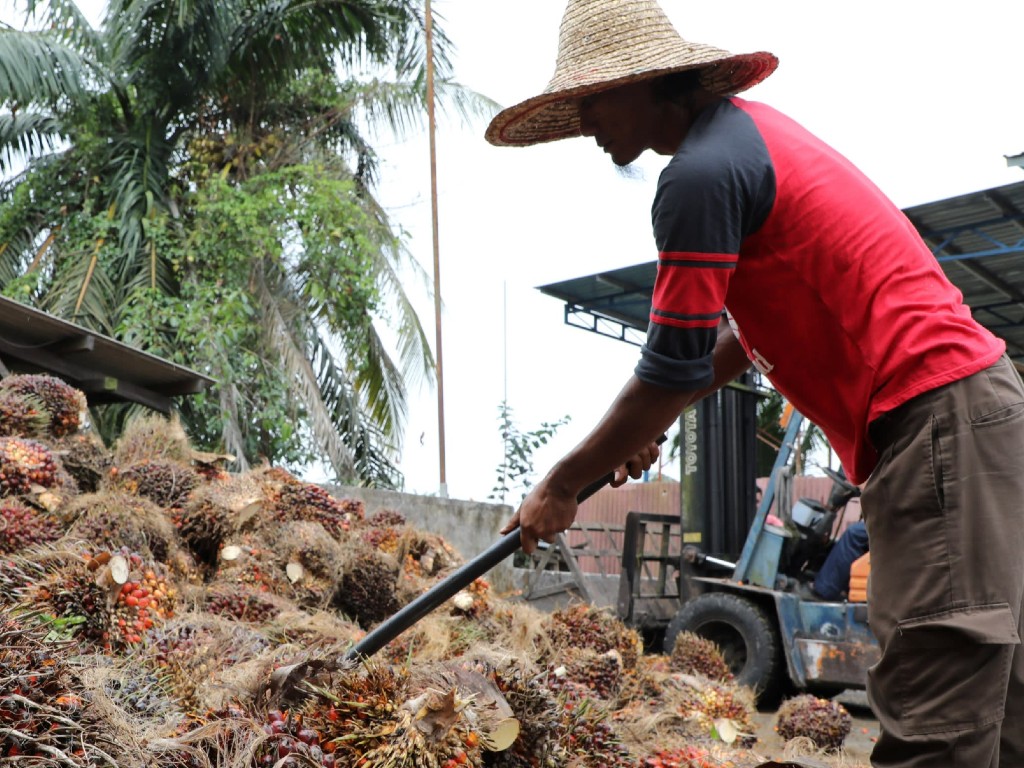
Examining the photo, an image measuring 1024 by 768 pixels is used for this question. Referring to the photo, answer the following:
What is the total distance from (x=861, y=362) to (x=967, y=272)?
11.9 meters

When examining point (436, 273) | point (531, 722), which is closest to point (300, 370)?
point (436, 273)

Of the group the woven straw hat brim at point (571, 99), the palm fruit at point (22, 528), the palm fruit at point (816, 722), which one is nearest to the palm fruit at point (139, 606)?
the palm fruit at point (22, 528)

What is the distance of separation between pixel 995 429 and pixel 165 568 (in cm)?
355

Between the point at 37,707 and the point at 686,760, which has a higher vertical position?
the point at 37,707

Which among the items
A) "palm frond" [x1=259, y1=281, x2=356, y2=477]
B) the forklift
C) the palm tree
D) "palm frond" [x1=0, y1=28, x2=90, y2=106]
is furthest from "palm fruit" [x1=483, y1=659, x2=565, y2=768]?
"palm frond" [x1=0, y1=28, x2=90, y2=106]

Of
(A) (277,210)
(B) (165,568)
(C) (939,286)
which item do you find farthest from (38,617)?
(A) (277,210)

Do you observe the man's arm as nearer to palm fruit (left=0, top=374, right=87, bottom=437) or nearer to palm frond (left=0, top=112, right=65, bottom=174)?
palm fruit (left=0, top=374, right=87, bottom=437)

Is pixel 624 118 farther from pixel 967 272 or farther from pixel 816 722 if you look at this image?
pixel 967 272

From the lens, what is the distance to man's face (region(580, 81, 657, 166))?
90.0 inches

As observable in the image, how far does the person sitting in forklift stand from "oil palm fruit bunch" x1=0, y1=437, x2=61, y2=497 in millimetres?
6384

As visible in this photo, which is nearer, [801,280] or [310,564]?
[801,280]

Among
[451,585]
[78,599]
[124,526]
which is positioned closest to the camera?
[451,585]

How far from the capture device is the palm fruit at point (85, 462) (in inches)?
227

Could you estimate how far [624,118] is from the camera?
230 centimetres
